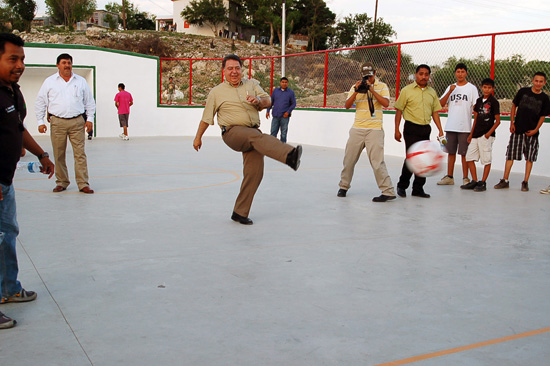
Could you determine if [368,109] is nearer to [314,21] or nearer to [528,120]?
[528,120]

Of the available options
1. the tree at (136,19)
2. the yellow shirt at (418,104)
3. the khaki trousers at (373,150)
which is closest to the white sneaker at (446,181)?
the yellow shirt at (418,104)

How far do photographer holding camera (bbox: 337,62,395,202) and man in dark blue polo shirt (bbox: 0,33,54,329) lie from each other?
5150 millimetres

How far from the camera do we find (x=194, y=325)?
3.74 m

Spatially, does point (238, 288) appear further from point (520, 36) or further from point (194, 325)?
point (520, 36)

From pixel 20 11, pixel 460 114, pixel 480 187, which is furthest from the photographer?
pixel 20 11

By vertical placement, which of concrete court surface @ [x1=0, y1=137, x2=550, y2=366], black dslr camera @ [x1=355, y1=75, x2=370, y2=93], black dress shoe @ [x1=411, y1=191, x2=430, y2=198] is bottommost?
concrete court surface @ [x1=0, y1=137, x2=550, y2=366]

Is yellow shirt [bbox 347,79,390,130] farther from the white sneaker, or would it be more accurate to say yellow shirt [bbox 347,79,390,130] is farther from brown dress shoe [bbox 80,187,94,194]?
brown dress shoe [bbox 80,187,94,194]

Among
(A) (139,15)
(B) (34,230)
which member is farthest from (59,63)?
(A) (139,15)

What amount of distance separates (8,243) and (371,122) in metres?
5.55

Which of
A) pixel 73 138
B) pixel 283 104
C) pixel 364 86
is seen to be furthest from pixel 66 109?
pixel 283 104

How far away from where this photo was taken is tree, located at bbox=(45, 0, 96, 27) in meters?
67.9

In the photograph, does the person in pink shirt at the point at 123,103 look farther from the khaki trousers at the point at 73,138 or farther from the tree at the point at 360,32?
the tree at the point at 360,32

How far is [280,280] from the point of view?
471 centimetres

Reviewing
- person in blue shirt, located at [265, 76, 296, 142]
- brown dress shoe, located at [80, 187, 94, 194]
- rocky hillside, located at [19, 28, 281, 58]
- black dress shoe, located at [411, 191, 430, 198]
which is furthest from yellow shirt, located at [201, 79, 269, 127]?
rocky hillside, located at [19, 28, 281, 58]
